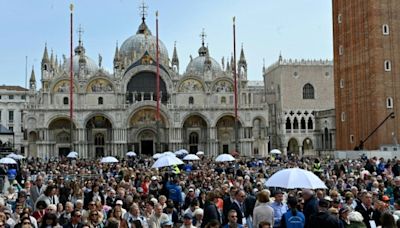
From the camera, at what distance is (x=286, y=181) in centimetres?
1148

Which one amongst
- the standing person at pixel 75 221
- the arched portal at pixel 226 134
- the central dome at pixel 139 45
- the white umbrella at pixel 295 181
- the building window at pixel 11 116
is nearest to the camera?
the standing person at pixel 75 221

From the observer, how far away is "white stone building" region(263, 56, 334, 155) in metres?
68.0

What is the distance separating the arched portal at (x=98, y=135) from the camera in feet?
198

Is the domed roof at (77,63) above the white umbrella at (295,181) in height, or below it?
above

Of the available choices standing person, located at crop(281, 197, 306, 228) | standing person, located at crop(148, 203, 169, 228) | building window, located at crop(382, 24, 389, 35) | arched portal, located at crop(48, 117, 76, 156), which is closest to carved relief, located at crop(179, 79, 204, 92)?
arched portal, located at crop(48, 117, 76, 156)

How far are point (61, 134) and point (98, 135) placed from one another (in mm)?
4036

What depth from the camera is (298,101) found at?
69062mm

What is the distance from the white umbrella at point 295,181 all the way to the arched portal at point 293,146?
189ft

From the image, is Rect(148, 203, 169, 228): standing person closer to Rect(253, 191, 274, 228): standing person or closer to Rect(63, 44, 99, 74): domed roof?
Rect(253, 191, 274, 228): standing person

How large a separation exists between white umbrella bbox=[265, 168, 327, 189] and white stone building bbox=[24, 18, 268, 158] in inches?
1828

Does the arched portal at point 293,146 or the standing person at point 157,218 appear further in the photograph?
the arched portal at point 293,146

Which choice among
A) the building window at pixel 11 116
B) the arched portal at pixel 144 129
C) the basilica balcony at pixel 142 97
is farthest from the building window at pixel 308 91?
the building window at pixel 11 116

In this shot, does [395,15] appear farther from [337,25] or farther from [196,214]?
[196,214]

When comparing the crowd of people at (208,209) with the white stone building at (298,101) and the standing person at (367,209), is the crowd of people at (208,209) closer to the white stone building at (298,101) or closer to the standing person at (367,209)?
the standing person at (367,209)
